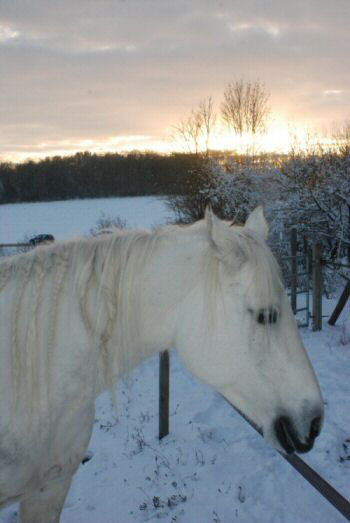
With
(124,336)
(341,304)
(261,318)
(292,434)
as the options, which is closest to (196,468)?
(292,434)

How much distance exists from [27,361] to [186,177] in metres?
16.7

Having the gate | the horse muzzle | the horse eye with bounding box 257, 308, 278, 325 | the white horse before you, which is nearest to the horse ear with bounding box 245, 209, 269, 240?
the white horse

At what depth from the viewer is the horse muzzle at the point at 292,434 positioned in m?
1.53

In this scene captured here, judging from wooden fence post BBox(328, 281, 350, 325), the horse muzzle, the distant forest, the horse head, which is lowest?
wooden fence post BBox(328, 281, 350, 325)

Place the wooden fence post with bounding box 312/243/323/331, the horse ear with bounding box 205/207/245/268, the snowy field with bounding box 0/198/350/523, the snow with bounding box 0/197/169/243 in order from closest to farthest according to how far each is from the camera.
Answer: the horse ear with bounding box 205/207/245/268
the snowy field with bounding box 0/198/350/523
the wooden fence post with bounding box 312/243/323/331
the snow with bounding box 0/197/169/243

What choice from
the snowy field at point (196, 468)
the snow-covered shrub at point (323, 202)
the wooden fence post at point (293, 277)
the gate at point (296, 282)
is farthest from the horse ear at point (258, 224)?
the snow-covered shrub at point (323, 202)

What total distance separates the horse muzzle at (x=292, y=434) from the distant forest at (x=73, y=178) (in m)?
43.2

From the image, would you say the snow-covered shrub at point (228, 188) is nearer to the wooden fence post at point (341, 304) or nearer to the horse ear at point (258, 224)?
the wooden fence post at point (341, 304)

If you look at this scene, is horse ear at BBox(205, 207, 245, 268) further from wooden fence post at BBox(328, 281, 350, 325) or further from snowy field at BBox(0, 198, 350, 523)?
wooden fence post at BBox(328, 281, 350, 325)

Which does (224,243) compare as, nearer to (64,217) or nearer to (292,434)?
(292,434)

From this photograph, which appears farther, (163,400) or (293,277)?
(293,277)

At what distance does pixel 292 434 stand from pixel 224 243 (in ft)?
2.56

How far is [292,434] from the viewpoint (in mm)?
1546

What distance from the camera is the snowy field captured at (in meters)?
2.81
